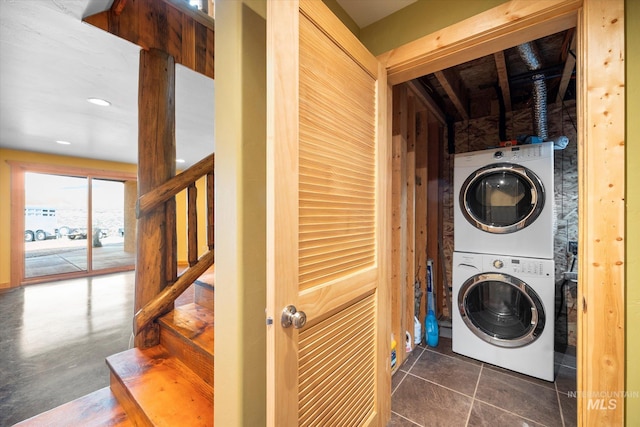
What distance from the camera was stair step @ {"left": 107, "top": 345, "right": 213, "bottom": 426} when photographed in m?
1.21

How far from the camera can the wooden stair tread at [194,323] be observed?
147cm

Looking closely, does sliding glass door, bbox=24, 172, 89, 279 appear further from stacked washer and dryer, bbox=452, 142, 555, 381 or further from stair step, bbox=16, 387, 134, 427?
stacked washer and dryer, bbox=452, 142, 555, 381

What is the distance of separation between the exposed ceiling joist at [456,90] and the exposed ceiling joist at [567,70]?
2.58 feet

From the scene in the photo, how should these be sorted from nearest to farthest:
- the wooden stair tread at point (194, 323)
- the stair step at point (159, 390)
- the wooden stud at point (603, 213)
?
the wooden stud at point (603, 213) → the stair step at point (159, 390) → the wooden stair tread at point (194, 323)

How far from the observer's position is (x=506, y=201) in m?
2.26

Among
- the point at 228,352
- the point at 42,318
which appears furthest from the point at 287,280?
the point at 42,318

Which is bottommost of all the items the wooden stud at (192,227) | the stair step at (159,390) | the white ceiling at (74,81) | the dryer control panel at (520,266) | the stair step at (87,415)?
the stair step at (87,415)

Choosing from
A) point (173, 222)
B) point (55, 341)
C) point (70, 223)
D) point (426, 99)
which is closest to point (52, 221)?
point (70, 223)

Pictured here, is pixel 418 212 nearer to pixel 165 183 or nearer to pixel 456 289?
pixel 456 289

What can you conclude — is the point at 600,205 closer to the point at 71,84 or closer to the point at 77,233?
the point at 71,84

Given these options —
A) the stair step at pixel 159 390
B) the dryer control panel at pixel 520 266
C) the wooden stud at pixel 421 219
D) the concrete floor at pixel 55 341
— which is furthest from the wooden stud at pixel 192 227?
the dryer control panel at pixel 520 266

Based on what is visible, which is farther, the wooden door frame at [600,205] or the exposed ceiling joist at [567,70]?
the exposed ceiling joist at [567,70]

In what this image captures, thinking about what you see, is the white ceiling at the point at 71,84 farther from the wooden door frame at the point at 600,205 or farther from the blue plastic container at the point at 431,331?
the blue plastic container at the point at 431,331

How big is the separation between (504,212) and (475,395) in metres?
1.49
